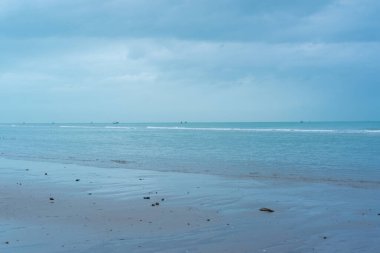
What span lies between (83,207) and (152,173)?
8.36 metres

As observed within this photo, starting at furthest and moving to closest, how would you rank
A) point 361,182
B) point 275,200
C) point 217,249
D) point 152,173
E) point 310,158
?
1. point 310,158
2. point 152,173
3. point 361,182
4. point 275,200
5. point 217,249

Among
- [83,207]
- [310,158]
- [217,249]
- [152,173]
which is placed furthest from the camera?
[310,158]

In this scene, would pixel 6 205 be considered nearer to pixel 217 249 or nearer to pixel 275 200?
pixel 217 249

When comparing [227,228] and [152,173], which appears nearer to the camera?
[227,228]

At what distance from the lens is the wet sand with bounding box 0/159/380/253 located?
805 centimetres

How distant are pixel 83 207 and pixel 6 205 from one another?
2197mm

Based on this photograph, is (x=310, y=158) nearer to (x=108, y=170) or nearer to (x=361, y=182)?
(x=361, y=182)

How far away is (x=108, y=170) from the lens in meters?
21.1

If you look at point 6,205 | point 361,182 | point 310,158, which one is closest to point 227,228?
point 6,205

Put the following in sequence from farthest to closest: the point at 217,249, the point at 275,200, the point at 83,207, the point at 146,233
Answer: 1. the point at 275,200
2. the point at 83,207
3. the point at 146,233
4. the point at 217,249

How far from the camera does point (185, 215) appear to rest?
10.7 m

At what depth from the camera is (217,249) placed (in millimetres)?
7719

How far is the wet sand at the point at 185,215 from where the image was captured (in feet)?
26.4

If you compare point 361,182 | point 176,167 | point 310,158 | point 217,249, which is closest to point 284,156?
point 310,158
